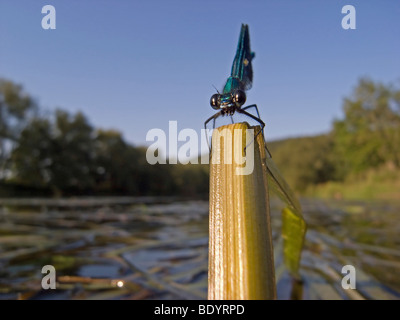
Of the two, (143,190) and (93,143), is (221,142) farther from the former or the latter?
(143,190)

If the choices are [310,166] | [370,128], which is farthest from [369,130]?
[310,166]

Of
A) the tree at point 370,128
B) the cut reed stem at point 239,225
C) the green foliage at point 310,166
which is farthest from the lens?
the green foliage at point 310,166

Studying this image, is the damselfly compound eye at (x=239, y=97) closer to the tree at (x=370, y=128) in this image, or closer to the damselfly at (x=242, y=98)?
the damselfly at (x=242, y=98)

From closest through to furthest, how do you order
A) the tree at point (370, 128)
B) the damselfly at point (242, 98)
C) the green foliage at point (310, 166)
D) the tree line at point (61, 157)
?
the damselfly at point (242, 98) < the tree line at point (61, 157) < the tree at point (370, 128) < the green foliage at point (310, 166)

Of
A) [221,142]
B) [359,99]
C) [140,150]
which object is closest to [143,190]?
[140,150]

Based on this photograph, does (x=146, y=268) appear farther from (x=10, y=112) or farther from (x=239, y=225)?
(x=10, y=112)

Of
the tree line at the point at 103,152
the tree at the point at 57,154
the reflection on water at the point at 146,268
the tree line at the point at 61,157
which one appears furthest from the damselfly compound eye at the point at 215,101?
the tree at the point at 57,154

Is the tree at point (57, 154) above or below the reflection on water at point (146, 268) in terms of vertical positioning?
above

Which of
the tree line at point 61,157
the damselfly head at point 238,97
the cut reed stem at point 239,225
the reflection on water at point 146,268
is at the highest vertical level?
the tree line at point 61,157
